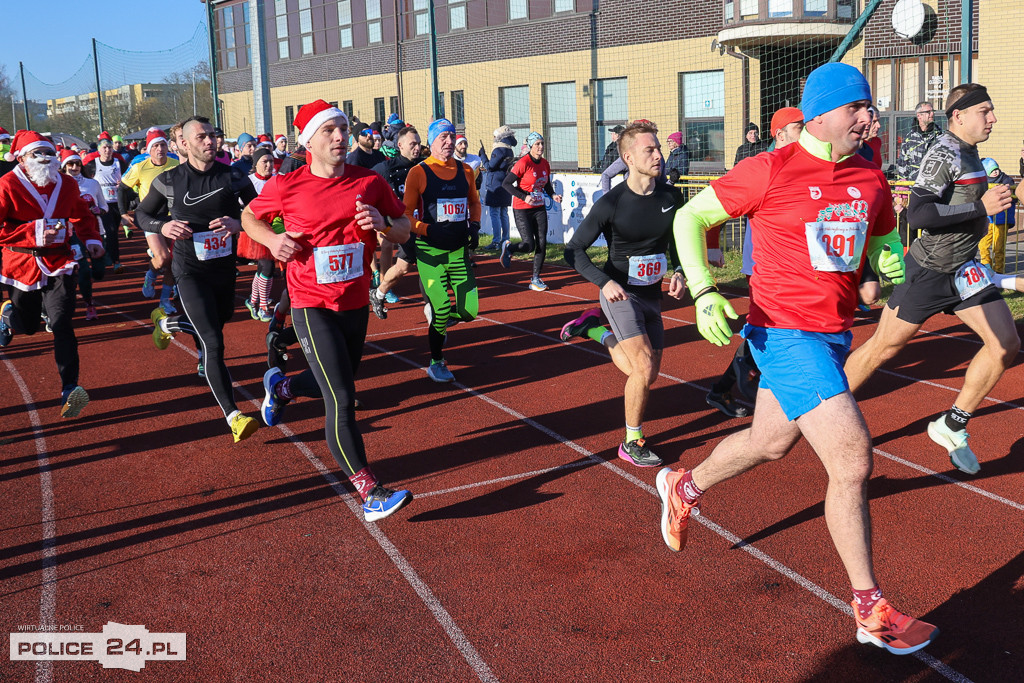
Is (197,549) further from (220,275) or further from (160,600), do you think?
(220,275)

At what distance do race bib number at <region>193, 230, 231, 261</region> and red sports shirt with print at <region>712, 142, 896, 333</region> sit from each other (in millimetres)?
3917

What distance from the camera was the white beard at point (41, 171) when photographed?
6871 mm

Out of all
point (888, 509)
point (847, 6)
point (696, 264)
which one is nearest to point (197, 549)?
point (696, 264)

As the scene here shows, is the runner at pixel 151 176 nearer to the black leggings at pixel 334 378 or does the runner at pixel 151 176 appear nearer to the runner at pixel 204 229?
the runner at pixel 204 229

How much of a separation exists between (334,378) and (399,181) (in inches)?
255

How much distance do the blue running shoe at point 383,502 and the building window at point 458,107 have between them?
87.5 feet

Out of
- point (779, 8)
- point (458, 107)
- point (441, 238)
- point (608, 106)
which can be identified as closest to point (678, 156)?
point (779, 8)

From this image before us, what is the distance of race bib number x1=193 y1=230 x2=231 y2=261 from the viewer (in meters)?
6.38

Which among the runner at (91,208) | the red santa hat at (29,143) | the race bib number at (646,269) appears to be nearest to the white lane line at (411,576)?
the race bib number at (646,269)

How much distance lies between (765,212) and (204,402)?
5.33 m

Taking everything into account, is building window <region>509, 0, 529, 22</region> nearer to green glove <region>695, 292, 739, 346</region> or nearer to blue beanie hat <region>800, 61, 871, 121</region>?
blue beanie hat <region>800, 61, 871, 121</region>

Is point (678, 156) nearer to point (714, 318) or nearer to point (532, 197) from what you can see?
point (532, 197)

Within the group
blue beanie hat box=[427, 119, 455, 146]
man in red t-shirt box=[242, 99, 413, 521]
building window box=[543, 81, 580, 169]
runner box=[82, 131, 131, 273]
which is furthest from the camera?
building window box=[543, 81, 580, 169]

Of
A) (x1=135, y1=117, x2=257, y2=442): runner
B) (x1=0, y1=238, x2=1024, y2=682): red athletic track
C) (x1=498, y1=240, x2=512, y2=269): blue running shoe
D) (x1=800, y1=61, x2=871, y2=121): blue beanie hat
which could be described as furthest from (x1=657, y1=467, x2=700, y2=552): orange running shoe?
(x1=498, y1=240, x2=512, y2=269): blue running shoe
